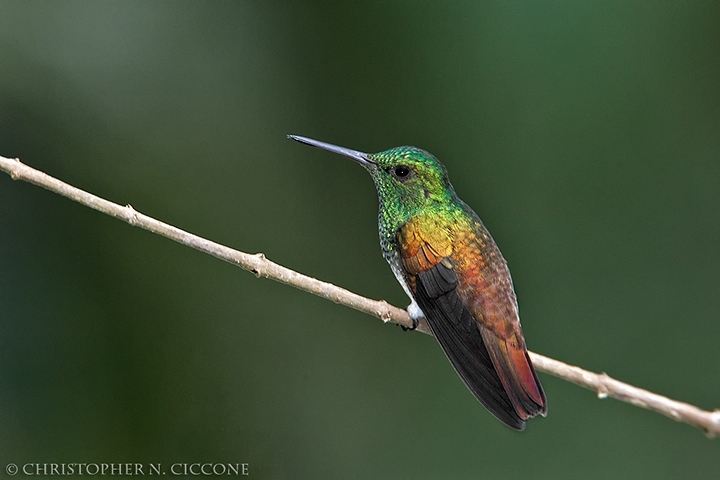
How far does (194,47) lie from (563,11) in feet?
4.88

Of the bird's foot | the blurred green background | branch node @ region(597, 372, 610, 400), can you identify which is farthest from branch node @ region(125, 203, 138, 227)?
the blurred green background

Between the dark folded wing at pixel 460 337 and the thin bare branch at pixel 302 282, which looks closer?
the thin bare branch at pixel 302 282

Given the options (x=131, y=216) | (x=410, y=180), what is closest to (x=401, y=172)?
(x=410, y=180)

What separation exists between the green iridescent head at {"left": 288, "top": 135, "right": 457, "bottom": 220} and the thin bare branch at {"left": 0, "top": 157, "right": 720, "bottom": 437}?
337mm

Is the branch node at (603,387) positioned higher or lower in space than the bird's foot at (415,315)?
lower

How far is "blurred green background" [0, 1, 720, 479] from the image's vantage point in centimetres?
253

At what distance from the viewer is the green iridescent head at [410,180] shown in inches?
76.0

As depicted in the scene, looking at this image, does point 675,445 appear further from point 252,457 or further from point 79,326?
point 79,326

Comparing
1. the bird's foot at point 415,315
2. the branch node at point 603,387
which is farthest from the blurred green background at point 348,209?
the branch node at point 603,387

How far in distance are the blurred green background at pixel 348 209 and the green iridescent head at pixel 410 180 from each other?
0.64 metres

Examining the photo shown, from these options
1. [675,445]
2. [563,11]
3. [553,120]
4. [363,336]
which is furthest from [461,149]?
[675,445]

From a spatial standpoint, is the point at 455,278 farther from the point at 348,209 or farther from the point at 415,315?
the point at 348,209

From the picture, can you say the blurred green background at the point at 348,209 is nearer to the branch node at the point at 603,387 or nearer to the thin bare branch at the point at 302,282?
the thin bare branch at the point at 302,282

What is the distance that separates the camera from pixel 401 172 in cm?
196
